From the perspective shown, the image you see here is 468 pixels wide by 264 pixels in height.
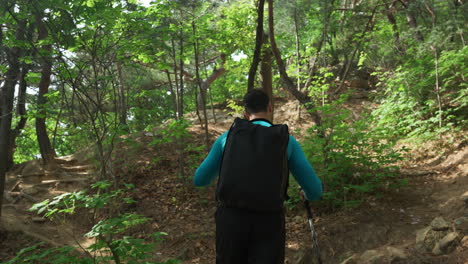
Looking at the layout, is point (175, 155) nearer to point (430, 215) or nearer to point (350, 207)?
point (350, 207)

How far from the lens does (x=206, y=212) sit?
24.4 ft

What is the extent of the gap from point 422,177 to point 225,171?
6.62 metres

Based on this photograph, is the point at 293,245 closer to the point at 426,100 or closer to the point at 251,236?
the point at 251,236

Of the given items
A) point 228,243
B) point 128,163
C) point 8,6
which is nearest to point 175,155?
point 128,163

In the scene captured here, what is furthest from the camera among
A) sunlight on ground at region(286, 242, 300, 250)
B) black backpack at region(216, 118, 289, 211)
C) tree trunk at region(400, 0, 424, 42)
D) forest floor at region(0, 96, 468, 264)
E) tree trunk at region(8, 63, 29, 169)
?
tree trunk at region(400, 0, 424, 42)

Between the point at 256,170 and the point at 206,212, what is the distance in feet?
19.2

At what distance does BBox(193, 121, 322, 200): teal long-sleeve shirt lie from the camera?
2111mm

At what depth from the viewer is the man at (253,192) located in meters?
1.92

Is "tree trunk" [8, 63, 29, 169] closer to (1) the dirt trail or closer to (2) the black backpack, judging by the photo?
(1) the dirt trail

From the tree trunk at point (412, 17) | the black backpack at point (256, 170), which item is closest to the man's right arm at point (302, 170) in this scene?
the black backpack at point (256, 170)

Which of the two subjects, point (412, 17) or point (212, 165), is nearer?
point (212, 165)

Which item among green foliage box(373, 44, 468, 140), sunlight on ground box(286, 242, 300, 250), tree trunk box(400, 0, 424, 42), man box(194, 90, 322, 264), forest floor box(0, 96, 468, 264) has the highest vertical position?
tree trunk box(400, 0, 424, 42)

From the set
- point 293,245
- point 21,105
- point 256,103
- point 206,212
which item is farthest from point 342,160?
point 21,105

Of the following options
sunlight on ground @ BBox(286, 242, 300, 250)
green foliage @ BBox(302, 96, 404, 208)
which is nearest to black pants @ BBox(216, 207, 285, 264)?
sunlight on ground @ BBox(286, 242, 300, 250)
